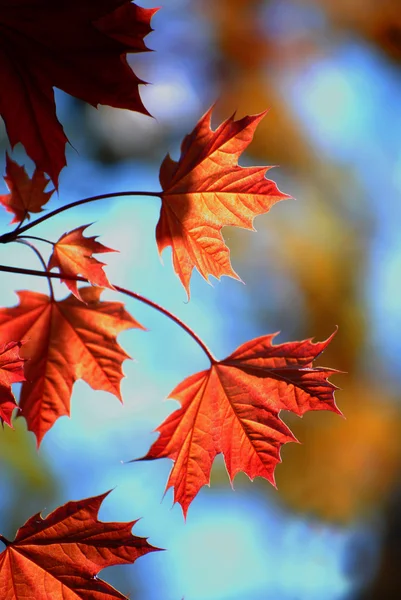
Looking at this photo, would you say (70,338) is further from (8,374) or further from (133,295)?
(8,374)

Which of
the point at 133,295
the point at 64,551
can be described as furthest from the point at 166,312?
the point at 64,551

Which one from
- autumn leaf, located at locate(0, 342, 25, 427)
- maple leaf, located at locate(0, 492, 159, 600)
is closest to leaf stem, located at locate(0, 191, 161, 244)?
autumn leaf, located at locate(0, 342, 25, 427)

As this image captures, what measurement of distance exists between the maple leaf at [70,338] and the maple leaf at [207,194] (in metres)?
0.25

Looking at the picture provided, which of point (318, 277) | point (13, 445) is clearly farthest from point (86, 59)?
point (318, 277)

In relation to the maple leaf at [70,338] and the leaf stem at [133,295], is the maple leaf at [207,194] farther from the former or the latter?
the maple leaf at [70,338]

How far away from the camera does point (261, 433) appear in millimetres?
1227

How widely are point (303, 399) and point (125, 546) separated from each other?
1.38 feet

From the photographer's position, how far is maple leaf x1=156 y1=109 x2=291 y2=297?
1.14m

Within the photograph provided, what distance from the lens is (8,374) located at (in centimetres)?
89

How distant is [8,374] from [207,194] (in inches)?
19.9

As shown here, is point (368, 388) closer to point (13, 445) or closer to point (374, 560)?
point (374, 560)

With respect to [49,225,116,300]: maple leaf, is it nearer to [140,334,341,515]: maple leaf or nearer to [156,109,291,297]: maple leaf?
[156,109,291,297]: maple leaf

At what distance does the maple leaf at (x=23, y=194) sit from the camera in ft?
4.36

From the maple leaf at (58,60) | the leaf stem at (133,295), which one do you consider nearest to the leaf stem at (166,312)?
the leaf stem at (133,295)
